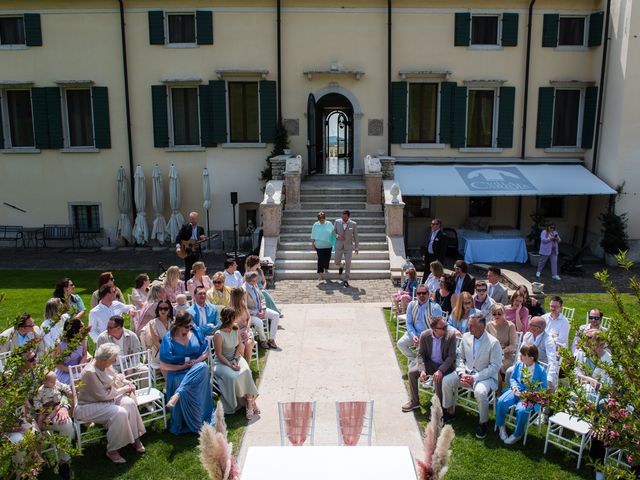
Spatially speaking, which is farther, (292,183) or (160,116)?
(160,116)

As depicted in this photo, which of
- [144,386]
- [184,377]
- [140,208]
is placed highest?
[140,208]

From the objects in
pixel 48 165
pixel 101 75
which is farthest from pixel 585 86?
pixel 48 165

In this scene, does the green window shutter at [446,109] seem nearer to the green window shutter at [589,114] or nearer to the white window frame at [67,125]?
the green window shutter at [589,114]

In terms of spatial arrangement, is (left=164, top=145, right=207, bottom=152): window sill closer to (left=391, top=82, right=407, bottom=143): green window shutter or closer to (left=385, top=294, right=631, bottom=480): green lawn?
(left=391, top=82, right=407, bottom=143): green window shutter

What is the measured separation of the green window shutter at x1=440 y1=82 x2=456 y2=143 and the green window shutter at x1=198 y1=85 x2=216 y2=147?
741 cm

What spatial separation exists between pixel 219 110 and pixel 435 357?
12.8 meters

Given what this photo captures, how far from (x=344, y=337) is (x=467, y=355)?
321 cm

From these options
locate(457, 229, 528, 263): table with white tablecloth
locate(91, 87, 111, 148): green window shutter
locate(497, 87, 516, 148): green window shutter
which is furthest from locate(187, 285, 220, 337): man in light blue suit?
locate(497, 87, 516, 148): green window shutter

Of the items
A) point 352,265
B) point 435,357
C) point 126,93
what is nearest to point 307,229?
point 352,265

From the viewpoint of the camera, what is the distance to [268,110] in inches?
698

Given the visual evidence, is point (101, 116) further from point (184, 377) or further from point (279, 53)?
point (184, 377)

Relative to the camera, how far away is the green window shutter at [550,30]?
1739 centimetres

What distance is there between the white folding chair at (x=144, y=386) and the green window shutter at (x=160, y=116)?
37.9 feet

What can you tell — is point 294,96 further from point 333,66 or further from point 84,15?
point 84,15
